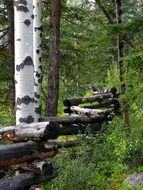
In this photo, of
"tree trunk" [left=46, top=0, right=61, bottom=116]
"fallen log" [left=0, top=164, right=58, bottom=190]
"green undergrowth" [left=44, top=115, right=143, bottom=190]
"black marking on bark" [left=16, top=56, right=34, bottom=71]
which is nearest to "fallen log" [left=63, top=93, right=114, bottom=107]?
"tree trunk" [left=46, top=0, right=61, bottom=116]

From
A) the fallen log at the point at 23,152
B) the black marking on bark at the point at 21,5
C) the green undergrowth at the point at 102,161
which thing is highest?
the black marking on bark at the point at 21,5

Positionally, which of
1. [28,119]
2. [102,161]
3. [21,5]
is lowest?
[102,161]

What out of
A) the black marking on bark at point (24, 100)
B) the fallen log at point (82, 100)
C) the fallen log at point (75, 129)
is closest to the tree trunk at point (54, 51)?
the fallen log at point (75, 129)

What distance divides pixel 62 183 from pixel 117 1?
6.88 metres

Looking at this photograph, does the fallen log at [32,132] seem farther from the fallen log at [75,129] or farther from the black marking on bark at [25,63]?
the fallen log at [75,129]

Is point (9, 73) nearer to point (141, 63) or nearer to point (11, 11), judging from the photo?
point (11, 11)

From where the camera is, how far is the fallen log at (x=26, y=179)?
657 cm

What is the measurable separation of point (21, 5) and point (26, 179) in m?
3.30

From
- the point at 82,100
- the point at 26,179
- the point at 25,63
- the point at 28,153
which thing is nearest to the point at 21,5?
the point at 25,63

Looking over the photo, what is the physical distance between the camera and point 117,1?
1300 cm

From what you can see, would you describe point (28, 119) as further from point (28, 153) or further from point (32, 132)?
point (28, 153)

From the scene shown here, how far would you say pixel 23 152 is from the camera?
23.1 feet

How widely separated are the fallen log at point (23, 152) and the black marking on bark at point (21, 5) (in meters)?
2.59

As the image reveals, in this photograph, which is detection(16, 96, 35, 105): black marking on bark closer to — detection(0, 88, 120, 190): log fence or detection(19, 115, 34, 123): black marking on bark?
detection(19, 115, 34, 123): black marking on bark
